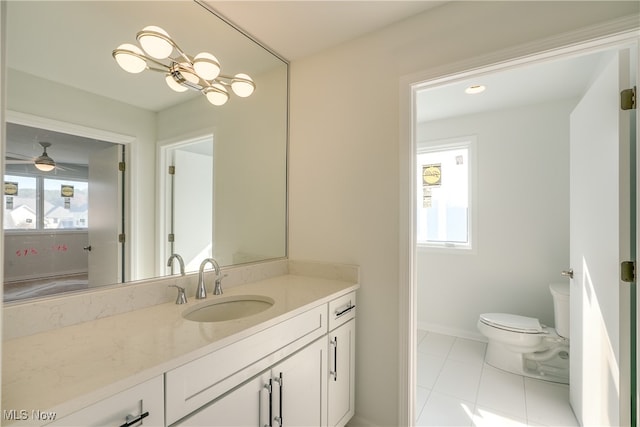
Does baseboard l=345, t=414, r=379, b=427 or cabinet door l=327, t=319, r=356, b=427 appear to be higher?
cabinet door l=327, t=319, r=356, b=427

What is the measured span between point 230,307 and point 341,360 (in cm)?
69

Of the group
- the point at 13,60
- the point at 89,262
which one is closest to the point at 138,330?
the point at 89,262

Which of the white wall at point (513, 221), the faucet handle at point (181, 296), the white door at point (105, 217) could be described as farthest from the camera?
the white wall at point (513, 221)

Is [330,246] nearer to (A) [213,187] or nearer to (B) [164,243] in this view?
(A) [213,187]

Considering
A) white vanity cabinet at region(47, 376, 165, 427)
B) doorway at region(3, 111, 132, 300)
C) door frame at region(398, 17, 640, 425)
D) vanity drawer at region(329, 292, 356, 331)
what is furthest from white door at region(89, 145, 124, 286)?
door frame at region(398, 17, 640, 425)

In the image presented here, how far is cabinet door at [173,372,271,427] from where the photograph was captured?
34.7 inches

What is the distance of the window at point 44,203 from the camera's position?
972 millimetres

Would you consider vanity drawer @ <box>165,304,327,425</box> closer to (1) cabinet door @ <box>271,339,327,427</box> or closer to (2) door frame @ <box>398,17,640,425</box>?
(1) cabinet door @ <box>271,339,327,427</box>

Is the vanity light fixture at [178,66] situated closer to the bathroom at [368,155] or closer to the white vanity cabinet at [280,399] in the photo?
the bathroom at [368,155]

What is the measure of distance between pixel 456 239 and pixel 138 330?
3112mm

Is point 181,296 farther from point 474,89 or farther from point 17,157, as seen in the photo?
point 474,89

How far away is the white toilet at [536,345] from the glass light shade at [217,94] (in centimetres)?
272

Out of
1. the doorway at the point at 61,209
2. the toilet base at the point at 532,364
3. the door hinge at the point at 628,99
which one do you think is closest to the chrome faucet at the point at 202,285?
the doorway at the point at 61,209

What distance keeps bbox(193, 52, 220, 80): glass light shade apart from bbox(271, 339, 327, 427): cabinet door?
4.63 feet
